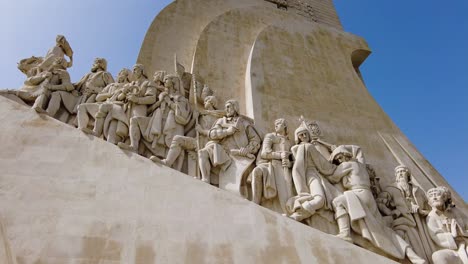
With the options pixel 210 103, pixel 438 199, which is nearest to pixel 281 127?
pixel 210 103

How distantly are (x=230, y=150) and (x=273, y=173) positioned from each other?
0.71 m

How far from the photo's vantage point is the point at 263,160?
5.92 m

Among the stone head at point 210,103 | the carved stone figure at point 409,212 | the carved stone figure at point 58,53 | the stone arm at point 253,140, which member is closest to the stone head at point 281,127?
the stone arm at point 253,140

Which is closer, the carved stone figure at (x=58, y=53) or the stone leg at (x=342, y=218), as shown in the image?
the stone leg at (x=342, y=218)

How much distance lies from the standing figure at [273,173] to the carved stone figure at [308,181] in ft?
0.35

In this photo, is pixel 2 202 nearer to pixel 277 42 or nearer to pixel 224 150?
pixel 224 150

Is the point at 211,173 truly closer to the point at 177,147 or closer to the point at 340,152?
the point at 177,147

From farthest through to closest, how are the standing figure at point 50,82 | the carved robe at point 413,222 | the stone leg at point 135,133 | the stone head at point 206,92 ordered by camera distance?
the stone head at point 206,92 → the standing figure at point 50,82 → the stone leg at point 135,133 → the carved robe at point 413,222

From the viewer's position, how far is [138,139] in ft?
19.5

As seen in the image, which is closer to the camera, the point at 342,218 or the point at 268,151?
the point at 342,218

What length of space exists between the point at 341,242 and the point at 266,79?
4.00 meters

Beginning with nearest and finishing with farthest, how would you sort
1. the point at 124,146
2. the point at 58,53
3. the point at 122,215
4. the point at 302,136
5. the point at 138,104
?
the point at 122,215, the point at 124,146, the point at 302,136, the point at 138,104, the point at 58,53

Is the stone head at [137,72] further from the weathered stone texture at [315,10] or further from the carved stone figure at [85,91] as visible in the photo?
the weathered stone texture at [315,10]

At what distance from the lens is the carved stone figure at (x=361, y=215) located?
506 cm
